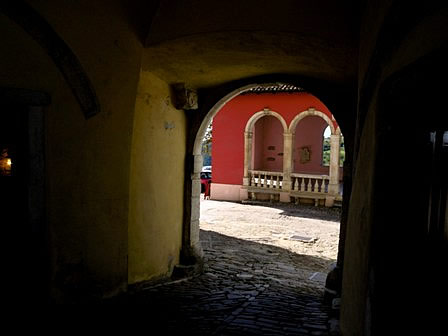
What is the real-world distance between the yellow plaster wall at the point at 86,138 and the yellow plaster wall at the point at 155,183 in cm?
53

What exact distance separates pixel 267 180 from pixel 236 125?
2605mm

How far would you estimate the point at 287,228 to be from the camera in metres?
10.8

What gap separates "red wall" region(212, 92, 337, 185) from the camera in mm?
15242

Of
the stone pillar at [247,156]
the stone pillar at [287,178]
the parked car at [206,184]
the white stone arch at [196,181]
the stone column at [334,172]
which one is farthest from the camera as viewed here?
the parked car at [206,184]

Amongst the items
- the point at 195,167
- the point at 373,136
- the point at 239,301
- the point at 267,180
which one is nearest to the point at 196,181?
the point at 195,167

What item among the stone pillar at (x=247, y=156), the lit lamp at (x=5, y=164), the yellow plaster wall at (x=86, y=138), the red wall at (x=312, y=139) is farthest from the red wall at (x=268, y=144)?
the lit lamp at (x=5, y=164)

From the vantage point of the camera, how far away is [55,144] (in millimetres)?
3801

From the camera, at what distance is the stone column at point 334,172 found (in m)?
14.1

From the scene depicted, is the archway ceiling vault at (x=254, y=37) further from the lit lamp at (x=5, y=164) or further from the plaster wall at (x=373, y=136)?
the lit lamp at (x=5, y=164)

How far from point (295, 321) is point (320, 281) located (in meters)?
2.32

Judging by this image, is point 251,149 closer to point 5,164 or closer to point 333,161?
point 333,161

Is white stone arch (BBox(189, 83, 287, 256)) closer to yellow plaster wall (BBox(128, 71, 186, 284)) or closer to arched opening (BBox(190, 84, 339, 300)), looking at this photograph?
yellow plaster wall (BBox(128, 71, 186, 284))

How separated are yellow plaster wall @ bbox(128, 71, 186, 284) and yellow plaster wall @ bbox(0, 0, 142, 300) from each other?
527 millimetres

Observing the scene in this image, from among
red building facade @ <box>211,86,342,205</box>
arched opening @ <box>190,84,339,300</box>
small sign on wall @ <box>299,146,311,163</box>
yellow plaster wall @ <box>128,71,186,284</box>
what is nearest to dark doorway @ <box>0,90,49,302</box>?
yellow plaster wall @ <box>128,71,186,284</box>
